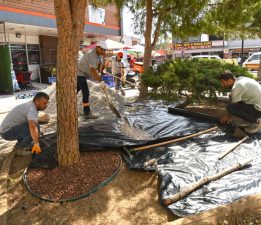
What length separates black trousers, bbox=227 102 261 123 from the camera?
4.73 meters

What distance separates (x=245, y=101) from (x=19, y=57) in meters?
12.8

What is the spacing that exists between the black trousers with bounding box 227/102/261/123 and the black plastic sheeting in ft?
0.93

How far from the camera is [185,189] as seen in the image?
307 cm

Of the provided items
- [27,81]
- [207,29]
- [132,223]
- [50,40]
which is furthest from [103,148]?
[50,40]

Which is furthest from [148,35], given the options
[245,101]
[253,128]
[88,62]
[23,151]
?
[23,151]

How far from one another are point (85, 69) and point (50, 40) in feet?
37.0

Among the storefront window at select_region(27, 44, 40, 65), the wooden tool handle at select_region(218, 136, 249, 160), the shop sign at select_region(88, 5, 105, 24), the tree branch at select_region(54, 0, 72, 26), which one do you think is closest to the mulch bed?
the wooden tool handle at select_region(218, 136, 249, 160)

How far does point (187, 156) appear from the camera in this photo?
13.0 feet

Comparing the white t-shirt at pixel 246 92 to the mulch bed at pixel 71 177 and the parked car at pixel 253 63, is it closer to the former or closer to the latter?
the mulch bed at pixel 71 177

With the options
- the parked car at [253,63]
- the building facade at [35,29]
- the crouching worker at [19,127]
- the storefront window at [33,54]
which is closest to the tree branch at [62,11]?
the crouching worker at [19,127]

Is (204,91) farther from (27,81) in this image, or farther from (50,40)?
(50,40)

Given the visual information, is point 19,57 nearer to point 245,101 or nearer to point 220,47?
point 245,101

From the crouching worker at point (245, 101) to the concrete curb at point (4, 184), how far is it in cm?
344

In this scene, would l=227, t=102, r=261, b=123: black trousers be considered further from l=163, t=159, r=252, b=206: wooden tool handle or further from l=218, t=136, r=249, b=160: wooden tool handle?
l=163, t=159, r=252, b=206: wooden tool handle
